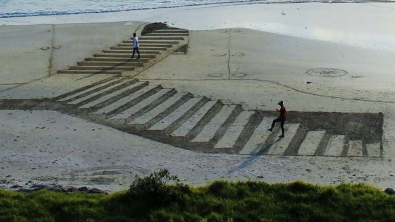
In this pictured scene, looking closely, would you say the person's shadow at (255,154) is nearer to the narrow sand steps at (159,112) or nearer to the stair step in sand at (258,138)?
the stair step in sand at (258,138)

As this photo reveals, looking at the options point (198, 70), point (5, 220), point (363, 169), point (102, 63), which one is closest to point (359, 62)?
point (198, 70)

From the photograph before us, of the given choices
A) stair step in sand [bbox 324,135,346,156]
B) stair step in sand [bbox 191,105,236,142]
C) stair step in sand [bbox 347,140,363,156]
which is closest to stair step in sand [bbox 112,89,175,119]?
stair step in sand [bbox 191,105,236,142]

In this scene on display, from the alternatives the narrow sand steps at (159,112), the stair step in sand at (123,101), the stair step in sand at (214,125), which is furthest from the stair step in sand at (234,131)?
the stair step in sand at (123,101)

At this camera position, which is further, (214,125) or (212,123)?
(212,123)

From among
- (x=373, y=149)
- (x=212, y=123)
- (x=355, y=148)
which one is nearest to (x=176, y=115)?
(x=212, y=123)

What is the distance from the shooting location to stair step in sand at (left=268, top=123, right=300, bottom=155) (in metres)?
18.5

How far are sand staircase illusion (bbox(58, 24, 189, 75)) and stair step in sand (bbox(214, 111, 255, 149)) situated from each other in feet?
26.9

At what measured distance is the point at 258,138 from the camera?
64.7 ft

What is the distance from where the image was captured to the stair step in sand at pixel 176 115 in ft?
68.2

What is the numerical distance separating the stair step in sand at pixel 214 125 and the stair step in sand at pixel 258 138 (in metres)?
1.27

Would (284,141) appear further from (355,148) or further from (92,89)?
(92,89)

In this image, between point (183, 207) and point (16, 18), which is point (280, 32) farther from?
point (183, 207)

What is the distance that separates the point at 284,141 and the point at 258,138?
85cm

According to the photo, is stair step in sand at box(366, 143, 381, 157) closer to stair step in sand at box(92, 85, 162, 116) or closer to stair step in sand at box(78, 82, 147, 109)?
stair step in sand at box(92, 85, 162, 116)
